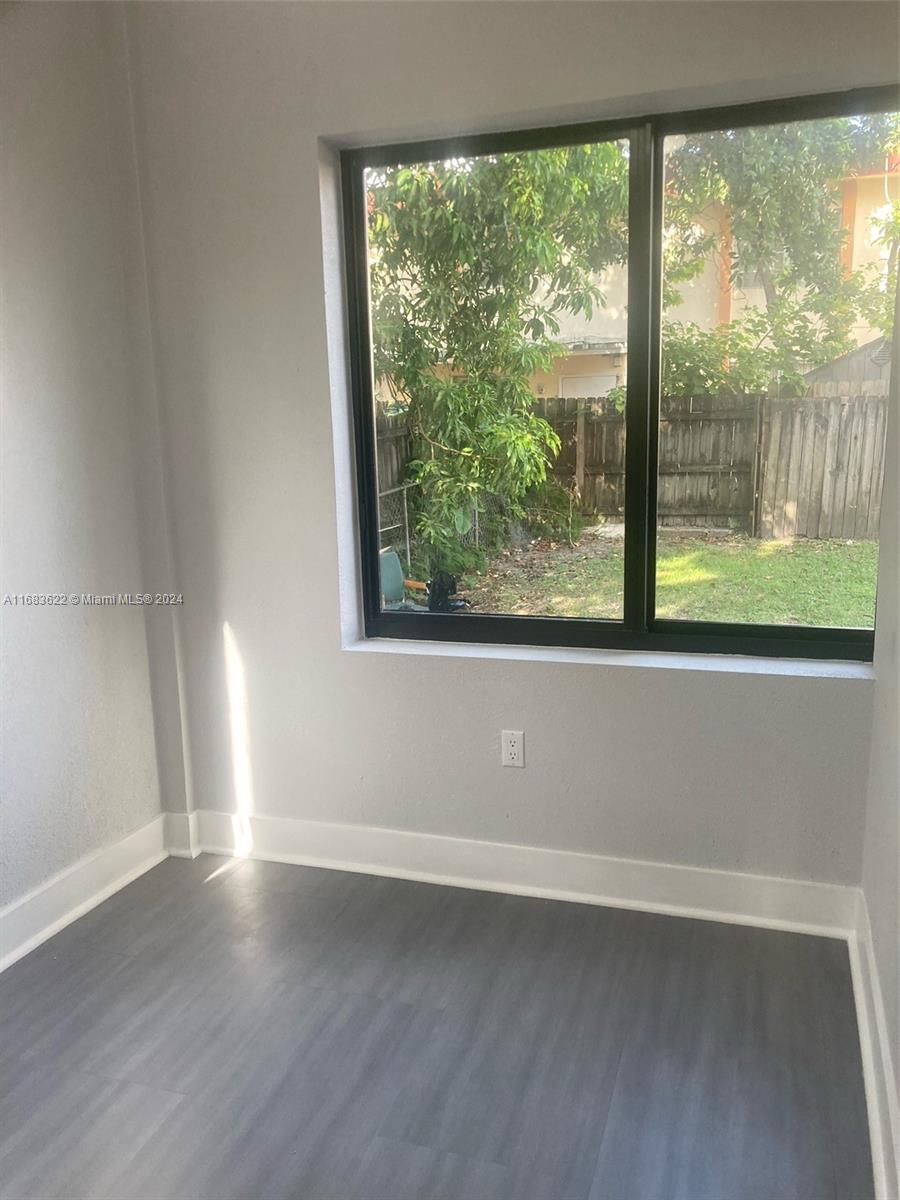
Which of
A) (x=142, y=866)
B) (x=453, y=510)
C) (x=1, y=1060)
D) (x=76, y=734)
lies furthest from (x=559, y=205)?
(x=1, y=1060)

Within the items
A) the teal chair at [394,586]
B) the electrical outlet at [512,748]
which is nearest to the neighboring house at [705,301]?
the teal chair at [394,586]

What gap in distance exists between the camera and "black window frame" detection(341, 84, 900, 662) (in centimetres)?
226

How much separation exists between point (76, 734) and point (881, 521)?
223 centimetres

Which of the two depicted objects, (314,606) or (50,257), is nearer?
(50,257)

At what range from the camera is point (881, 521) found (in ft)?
7.26

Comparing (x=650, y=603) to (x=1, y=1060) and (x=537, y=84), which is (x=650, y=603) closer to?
(x=537, y=84)

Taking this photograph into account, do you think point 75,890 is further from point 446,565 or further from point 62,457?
point 446,565

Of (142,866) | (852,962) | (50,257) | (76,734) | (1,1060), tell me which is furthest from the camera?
(142,866)

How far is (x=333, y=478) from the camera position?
2.59 meters

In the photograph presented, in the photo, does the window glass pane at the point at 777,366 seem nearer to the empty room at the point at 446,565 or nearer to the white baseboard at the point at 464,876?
the empty room at the point at 446,565

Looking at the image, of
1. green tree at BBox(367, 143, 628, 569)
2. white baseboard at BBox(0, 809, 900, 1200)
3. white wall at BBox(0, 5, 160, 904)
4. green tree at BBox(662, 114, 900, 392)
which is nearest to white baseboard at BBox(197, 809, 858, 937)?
white baseboard at BBox(0, 809, 900, 1200)

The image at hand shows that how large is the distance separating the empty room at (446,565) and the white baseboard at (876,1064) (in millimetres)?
21

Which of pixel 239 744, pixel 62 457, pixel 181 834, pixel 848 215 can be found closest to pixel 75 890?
pixel 181 834

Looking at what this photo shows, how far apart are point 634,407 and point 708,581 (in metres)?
0.51
